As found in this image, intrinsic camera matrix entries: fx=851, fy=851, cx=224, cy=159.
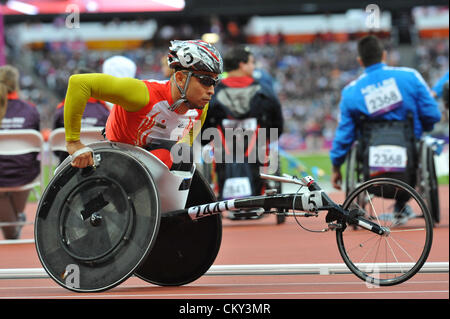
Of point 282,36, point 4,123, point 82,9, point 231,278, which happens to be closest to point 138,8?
point 82,9

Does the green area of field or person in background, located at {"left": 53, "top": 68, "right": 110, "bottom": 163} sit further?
the green area of field

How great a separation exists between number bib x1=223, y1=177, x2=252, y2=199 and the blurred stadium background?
68.2 ft

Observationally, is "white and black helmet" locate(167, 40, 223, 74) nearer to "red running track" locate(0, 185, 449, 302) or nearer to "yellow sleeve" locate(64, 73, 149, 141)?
"yellow sleeve" locate(64, 73, 149, 141)

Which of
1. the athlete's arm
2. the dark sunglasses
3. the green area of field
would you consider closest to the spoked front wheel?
the dark sunglasses

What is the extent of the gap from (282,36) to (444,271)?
4147 cm

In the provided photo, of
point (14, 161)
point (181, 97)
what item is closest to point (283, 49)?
point (14, 161)

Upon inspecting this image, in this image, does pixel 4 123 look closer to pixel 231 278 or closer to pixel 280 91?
pixel 231 278

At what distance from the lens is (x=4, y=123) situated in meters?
9.76

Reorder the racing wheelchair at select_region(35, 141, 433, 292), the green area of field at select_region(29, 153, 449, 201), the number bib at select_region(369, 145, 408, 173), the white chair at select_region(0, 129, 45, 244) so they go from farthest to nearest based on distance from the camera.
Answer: the green area of field at select_region(29, 153, 449, 201)
the white chair at select_region(0, 129, 45, 244)
the number bib at select_region(369, 145, 408, 173)
the racing wheelchair at select_region(35, 141, 433, 292)

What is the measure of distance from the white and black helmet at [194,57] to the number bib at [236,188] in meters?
4.71

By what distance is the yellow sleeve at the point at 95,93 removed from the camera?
512 cm

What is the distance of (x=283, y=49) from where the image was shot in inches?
1790

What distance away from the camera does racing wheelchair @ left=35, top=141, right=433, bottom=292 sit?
508cm

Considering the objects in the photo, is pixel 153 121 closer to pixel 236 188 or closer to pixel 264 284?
pixel 264 284
